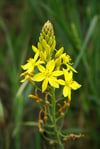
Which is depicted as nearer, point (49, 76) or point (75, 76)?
point (49, 76)

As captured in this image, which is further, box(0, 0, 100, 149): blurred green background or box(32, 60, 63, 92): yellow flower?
box(0, 0, 100, 149): blurred green background

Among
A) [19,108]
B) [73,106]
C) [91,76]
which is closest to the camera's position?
[19,108]

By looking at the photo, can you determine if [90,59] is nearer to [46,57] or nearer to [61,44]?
[61,44]

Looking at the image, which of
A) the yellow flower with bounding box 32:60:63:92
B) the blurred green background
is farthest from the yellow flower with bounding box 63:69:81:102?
the blurred green background

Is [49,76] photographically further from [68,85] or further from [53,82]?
[68,85]

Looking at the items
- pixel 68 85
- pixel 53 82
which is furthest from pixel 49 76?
pixel 68 85

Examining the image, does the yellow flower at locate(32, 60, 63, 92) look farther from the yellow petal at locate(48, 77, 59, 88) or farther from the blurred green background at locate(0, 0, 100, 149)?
the blurred green background at locate(0, 0, 100, 149)

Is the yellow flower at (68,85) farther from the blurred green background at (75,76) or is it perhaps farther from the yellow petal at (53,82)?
the blurred green background at (75,76)

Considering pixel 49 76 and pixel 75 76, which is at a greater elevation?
pixel 75 76

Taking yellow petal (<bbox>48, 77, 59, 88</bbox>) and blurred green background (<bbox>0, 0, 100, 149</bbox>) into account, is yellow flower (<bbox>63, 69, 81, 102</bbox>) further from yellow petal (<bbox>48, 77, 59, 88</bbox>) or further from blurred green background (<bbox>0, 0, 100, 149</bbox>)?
blurred green background (<bbox>0, 0, 100, 149</bbox>)

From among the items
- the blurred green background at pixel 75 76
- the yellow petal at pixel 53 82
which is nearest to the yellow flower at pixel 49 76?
the yellow petal at pixel 53 82

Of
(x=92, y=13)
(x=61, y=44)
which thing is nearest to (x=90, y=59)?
(x=61, y=44)
